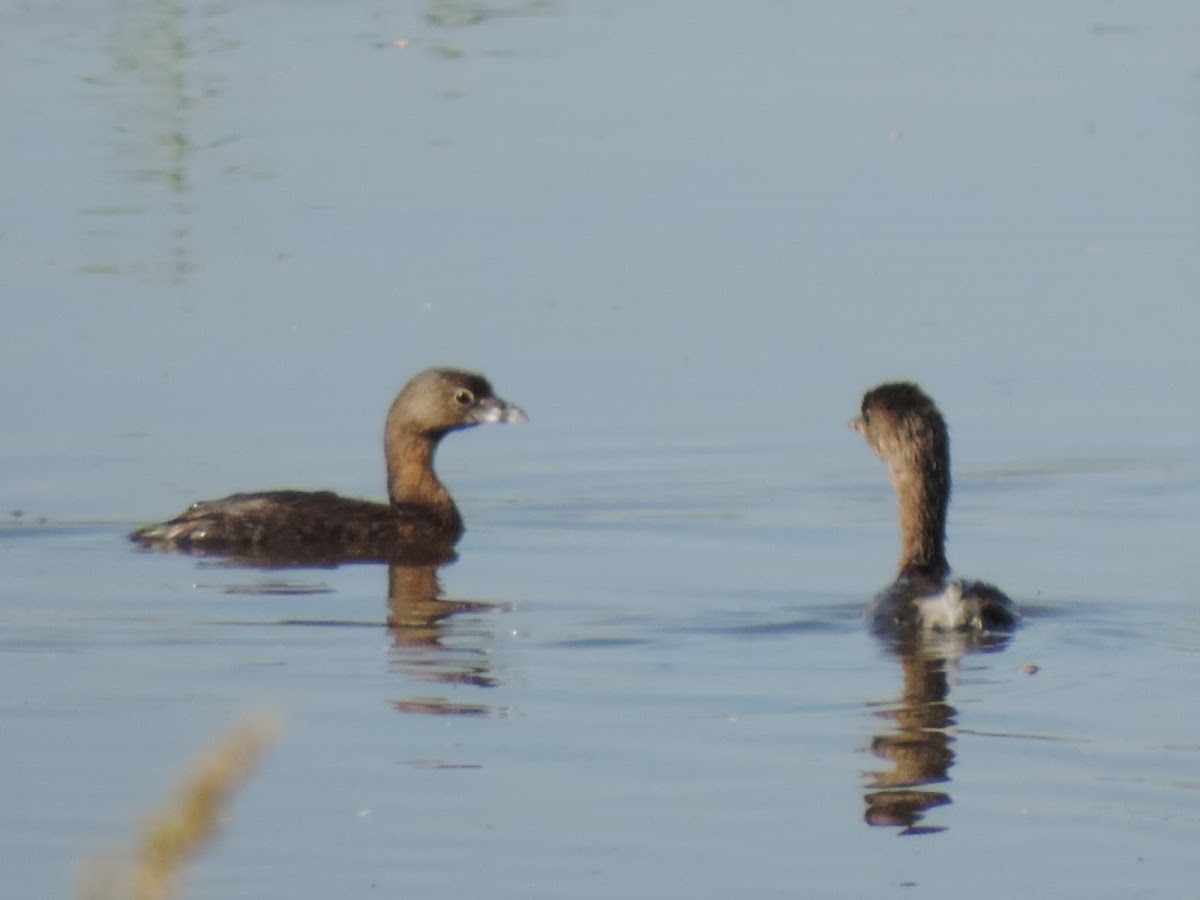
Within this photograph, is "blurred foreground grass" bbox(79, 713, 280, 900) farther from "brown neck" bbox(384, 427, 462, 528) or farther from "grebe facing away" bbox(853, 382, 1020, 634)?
"brown neck" bbox(384, 427, 462, 528)

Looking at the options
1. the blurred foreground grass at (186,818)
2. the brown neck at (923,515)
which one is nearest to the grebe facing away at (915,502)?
the brown neck at (923,515)

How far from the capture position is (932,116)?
20797 millimetres

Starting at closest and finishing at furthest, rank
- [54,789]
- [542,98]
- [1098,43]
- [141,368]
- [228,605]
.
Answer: [54,789], [228,605], [141,368], [542,98], [1098,43]

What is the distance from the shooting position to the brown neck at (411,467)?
13.0 metres

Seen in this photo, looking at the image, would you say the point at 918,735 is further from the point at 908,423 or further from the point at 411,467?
the point at 411,467

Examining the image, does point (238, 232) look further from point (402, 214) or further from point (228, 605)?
point (228, 605)

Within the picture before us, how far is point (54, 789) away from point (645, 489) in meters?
5.26

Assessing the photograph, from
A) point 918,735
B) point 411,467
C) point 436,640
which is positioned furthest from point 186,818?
point 411,467

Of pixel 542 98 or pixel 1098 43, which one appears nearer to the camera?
pixel 542 98

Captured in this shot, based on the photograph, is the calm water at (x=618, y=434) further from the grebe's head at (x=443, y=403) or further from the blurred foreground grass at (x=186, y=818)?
the blurred foreground grass at (x=186, y=818)

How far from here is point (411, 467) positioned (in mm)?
13188

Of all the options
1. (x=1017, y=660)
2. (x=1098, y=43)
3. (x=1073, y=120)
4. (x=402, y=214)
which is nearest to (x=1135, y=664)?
(x=1017, y=660)

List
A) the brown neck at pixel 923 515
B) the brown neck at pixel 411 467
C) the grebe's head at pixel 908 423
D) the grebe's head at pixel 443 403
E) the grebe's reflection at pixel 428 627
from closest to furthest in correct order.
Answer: the grebe's reflection at pixel 428 627, the brown neck at pixel 923 515, the grebe's head at pixel 908 423, the brown neck at pixel 411 467, the grebe's head at pixel 443 403

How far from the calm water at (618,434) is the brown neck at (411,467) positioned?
26 cm
